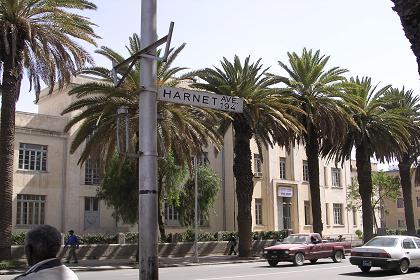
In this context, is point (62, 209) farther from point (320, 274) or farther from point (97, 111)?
point (320, 274)

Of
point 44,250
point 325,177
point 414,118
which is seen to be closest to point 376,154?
point 414,118

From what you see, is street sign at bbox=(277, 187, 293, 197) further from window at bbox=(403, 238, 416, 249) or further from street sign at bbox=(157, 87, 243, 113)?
street sign at bbox=(157, 87, 243, 113)

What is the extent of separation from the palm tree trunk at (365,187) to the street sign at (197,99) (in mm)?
32171

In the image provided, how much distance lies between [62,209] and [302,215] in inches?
977

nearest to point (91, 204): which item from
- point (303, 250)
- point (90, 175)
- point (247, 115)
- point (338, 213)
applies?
point (90, 175)

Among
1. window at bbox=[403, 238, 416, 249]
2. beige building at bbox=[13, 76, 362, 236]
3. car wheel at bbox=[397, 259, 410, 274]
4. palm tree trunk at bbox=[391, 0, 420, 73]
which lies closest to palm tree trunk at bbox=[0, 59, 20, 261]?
beige building at bbox=[13, 76, 362, 236]

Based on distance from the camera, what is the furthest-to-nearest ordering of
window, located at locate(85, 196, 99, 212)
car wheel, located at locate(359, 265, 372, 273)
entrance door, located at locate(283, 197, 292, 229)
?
entrance door, located at locate(283, 197, 292, 229) → window, located at locate(85, 196, 99, 212) → car wheel, located at locate(359, 265, 372, 273)

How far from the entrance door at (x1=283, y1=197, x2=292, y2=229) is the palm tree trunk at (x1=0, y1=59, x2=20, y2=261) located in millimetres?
32326

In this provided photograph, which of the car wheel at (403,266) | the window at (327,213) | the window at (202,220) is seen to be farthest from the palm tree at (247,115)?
the window at (327,213)

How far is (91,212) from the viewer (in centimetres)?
4075

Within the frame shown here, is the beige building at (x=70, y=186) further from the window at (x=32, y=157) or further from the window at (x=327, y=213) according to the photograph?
the window at (x=327, y=213)

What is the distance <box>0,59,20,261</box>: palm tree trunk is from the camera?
82.1ft

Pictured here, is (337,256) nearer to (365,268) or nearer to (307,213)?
(365,268)

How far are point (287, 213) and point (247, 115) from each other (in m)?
24.4
